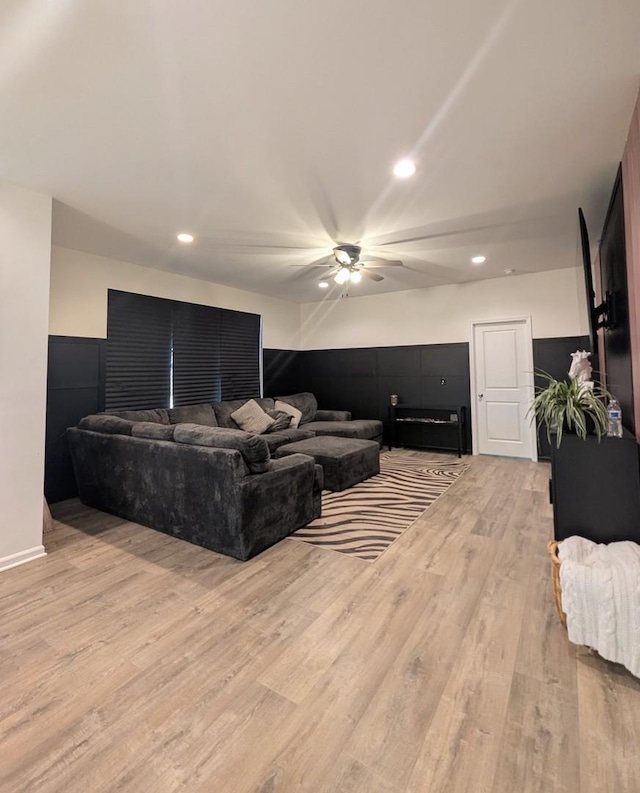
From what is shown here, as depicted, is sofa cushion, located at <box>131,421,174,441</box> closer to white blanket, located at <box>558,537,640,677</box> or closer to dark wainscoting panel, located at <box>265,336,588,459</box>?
white blanket, located at <box>558,537,640,677</box>

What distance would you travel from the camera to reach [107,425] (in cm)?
353

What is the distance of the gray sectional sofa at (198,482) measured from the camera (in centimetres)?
266

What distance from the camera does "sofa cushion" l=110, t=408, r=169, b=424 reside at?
170 inches

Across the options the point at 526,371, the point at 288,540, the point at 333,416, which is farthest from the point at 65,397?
the point at 526,371

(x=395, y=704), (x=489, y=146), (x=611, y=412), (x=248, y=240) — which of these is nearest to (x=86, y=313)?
(x=248, y=240)

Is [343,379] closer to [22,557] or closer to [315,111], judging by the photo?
[315,111]

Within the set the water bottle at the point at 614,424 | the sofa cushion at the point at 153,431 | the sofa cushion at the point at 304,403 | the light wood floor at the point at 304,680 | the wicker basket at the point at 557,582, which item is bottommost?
the light wood floor at the point at 304,680

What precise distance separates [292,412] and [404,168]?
13.8 ft

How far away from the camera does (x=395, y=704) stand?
1.50 metres

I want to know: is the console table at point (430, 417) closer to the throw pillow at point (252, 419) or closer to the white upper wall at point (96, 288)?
the throw pillow at point (252, 419)

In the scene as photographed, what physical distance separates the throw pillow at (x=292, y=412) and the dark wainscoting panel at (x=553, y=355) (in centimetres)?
366

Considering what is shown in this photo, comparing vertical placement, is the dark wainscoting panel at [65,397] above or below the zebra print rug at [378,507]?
above

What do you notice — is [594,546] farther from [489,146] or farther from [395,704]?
[489,146]

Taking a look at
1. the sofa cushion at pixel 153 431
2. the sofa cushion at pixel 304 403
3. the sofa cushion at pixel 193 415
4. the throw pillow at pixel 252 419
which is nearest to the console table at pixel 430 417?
the sofa cushion at pixel 304 403
